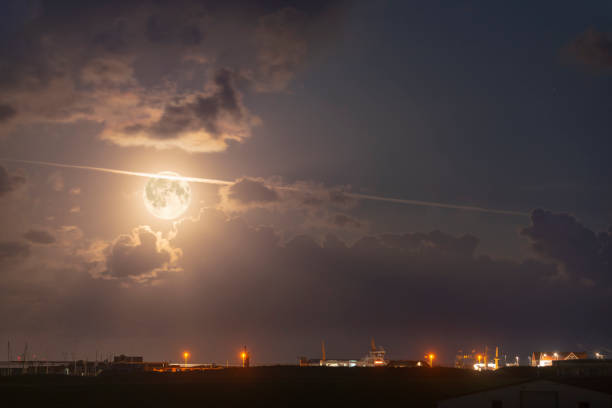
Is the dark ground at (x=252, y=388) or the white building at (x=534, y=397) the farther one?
the dark ground at (x=252, y=388)

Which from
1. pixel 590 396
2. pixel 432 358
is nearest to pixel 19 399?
pixel 590 396

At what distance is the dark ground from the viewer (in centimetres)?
9469

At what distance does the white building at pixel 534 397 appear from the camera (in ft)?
232

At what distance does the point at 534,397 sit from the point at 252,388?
51950mm

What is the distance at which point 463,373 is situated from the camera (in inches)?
5522

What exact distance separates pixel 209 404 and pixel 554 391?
48.7m

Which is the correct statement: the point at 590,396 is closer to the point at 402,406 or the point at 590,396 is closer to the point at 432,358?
the point at 402,406

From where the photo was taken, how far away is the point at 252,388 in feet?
357

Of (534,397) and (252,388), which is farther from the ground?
(534,397)

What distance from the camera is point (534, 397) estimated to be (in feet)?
238

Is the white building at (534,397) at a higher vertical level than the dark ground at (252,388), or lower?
higher

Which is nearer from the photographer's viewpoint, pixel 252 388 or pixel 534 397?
pixel 534 397

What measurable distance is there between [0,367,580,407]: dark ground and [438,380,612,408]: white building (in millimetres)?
4691

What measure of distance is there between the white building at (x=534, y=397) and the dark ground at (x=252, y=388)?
4.69 metres
